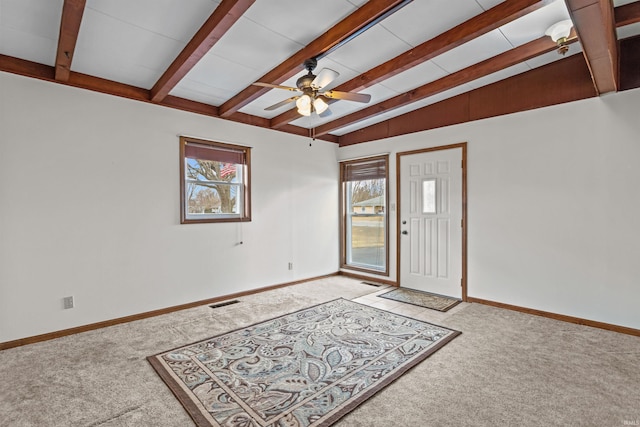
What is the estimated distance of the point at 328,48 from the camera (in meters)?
A: 2.66

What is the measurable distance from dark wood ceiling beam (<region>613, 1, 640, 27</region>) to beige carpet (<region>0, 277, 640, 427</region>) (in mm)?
2735

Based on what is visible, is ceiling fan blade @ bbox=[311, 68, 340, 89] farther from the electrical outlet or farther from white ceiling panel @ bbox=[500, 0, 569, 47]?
the electrical outlet

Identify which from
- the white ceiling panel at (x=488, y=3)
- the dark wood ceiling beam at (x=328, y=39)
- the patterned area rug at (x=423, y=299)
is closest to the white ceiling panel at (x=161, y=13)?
the dark wood ceiling beam at (x=328, y=39)

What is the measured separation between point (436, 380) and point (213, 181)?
137 inches

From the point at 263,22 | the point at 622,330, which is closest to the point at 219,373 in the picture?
the point at 263,22

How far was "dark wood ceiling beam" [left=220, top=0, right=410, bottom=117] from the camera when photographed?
226 cm

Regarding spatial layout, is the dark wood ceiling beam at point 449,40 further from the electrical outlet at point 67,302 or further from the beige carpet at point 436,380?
the electrical outlet at point 67,302

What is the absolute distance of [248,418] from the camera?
6.22ft

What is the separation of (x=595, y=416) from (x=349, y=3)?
317 centimetres

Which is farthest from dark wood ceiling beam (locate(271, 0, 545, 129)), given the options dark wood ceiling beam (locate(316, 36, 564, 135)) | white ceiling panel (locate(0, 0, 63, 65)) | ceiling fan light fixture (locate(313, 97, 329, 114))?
white ceiling panel (locate(0, 0, 63, 65))

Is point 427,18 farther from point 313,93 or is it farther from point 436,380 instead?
point 436,380

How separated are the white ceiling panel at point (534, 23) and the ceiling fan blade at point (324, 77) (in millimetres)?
1596

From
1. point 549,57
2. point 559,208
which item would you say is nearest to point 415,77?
point 549,57

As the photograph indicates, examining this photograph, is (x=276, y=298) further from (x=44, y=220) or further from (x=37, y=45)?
(x=37, y=45)
